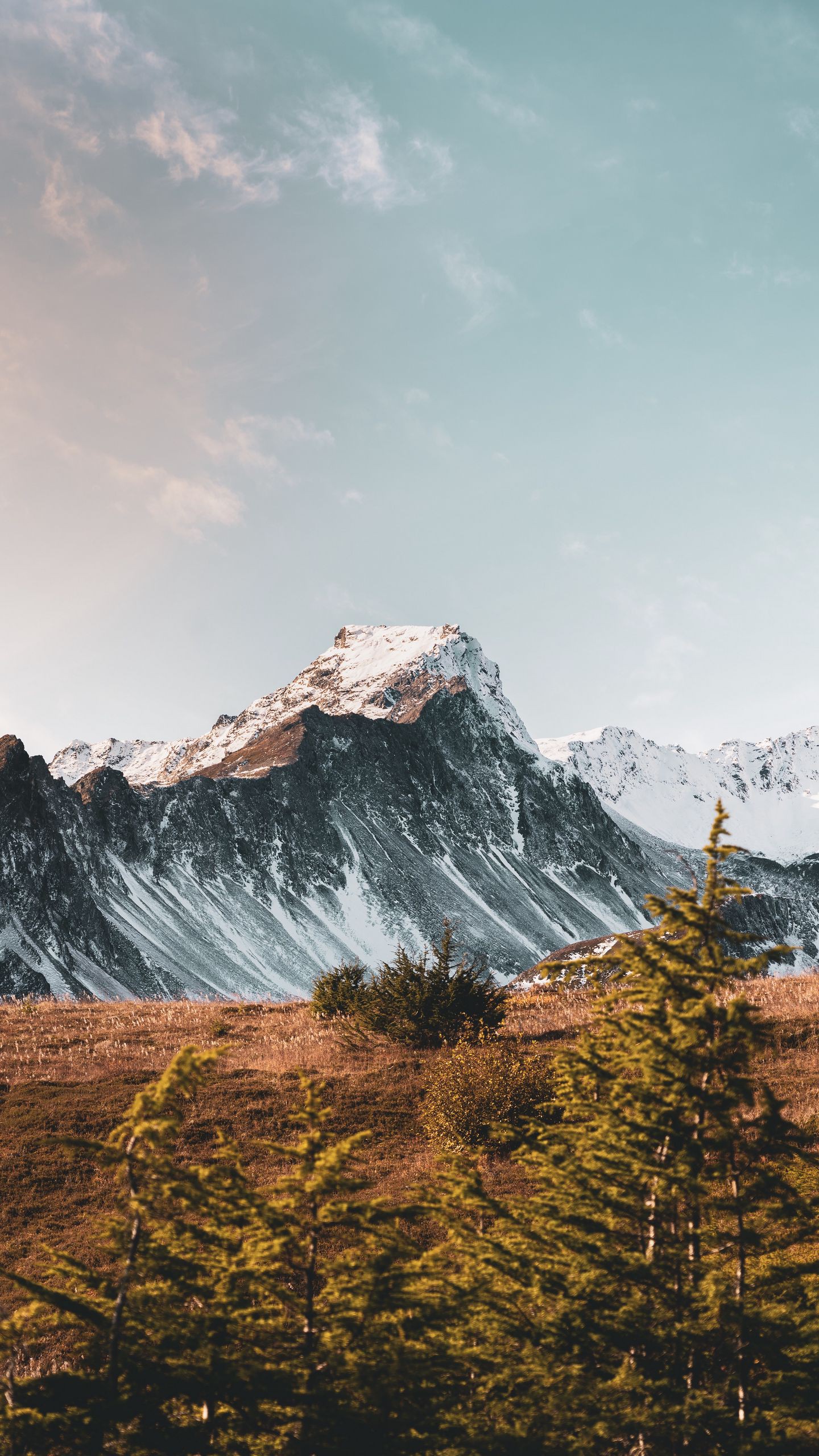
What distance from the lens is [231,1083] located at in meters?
15.0

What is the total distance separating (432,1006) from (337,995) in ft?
12.3

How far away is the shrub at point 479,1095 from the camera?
A: 12.3 metres

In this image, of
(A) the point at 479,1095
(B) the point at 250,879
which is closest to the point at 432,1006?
(A) the point at 479,1095

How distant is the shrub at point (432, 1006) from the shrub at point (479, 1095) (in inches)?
120

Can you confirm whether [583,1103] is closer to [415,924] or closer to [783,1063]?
[783,1063]

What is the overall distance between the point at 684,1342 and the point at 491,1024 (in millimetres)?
12677

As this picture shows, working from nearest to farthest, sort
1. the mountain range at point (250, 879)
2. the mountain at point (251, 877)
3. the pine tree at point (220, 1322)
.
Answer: the pine tree at point (220, 1322) < the mountain range at point (250, 879) < the mountain at point (251, 877)

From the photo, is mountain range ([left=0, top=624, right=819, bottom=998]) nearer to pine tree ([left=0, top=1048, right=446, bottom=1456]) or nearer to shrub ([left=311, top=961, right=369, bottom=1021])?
shrub ([left=311, top=961, right=369, bottom=1021])

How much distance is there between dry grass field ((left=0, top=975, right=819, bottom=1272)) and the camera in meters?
11.3

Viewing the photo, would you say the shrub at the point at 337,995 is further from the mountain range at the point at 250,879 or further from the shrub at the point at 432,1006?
the mountain range at the point at 250,879

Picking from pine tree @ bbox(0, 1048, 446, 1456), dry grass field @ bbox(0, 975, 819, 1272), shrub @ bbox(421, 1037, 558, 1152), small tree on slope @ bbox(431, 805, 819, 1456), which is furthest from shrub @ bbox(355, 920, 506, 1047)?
pine tree @ bbox(0, 1048, 446, 1456)

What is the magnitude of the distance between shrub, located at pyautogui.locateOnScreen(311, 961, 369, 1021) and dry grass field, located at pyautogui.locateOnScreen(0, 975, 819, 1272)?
0.46 m

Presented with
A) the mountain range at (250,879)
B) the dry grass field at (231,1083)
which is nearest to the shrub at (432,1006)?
the dry grass field at (231,1083)

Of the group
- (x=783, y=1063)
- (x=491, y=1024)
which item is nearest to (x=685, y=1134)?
(x=783, y=1063)
